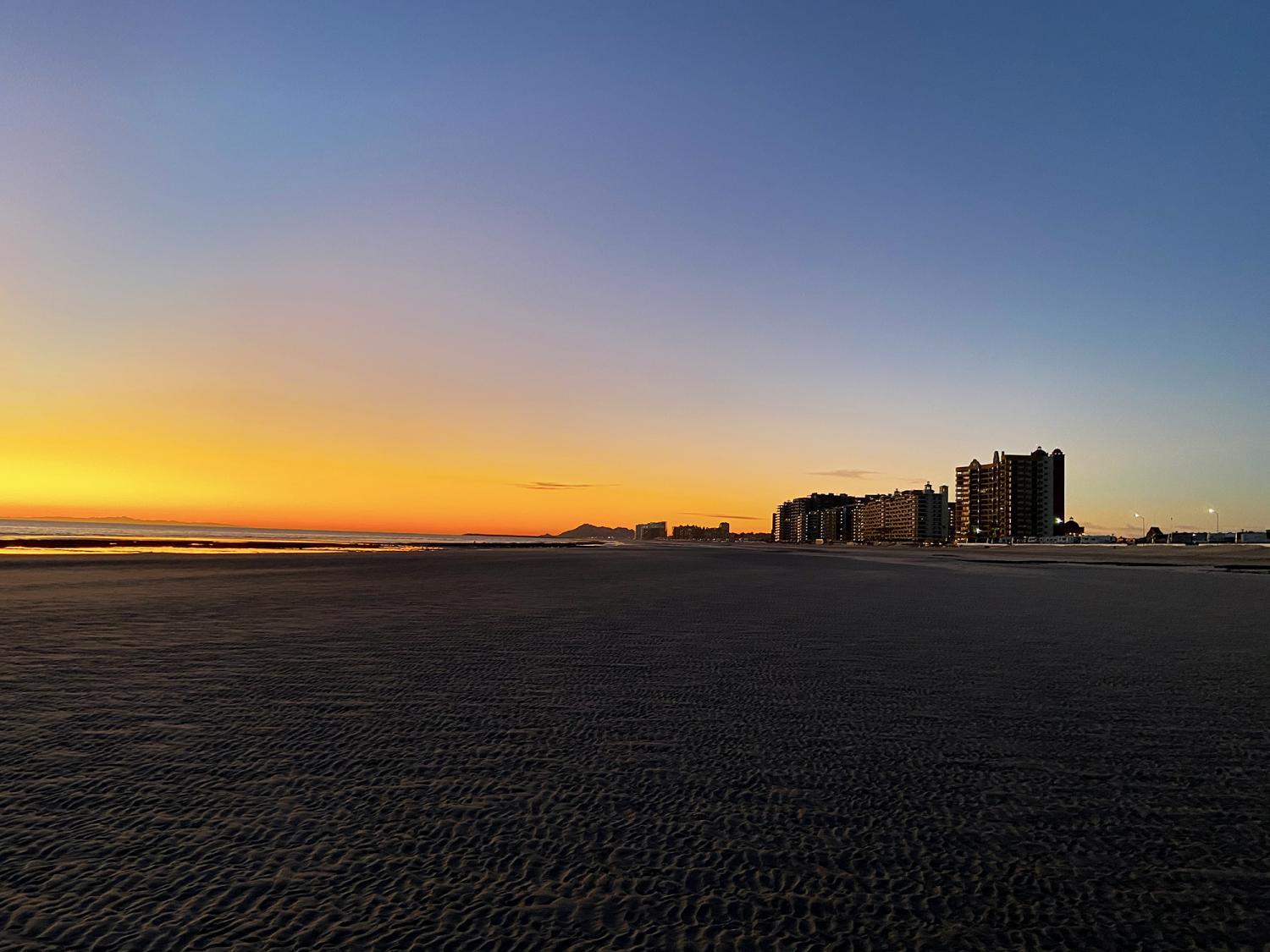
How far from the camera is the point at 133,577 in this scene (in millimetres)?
26375

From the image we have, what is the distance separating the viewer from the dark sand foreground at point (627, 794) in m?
3.55

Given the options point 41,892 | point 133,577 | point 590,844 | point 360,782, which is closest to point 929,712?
point 590,844

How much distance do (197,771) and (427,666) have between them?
4.43 m

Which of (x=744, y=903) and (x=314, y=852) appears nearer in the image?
(x=744, y=903)

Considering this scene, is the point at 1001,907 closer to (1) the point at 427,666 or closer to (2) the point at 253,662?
(1) the point at 427,666

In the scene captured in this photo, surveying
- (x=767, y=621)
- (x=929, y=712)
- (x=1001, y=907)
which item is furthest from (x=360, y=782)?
(x=767, y=621)

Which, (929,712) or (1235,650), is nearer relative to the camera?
(929,712)

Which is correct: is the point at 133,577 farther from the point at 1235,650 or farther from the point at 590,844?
the point at 1235,650

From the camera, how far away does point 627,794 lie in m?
5.20

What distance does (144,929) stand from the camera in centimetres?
340

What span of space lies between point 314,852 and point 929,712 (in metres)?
6.01

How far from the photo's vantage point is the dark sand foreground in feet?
11.6

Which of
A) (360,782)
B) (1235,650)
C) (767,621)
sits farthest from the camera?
(767,621)

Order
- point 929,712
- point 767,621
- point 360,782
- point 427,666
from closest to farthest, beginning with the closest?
point 360,782 → point 929,712 → point 427,666 → point 767,621
